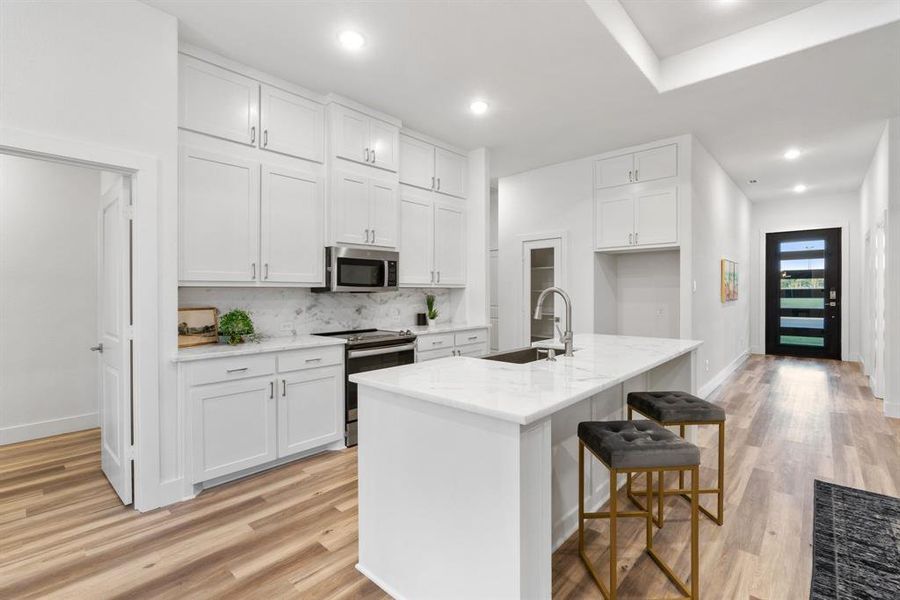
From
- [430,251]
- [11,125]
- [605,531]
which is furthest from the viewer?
[430,251]

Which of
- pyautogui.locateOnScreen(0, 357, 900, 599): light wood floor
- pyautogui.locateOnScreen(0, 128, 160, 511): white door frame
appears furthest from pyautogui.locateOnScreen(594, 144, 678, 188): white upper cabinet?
pyautogui.locateOnScreen(0, 128, 160, 511): white door frame

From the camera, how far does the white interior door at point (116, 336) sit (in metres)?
2.51

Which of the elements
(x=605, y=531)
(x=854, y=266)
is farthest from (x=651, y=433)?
(x=854, y=266)

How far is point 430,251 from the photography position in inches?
178

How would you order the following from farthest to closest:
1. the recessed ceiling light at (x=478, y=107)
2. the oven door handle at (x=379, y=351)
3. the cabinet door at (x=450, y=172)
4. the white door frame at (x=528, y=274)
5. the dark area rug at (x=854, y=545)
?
the white door frame at (x=528, y=274), the cabinet door at (x=450, y=172), the recessed ceiling light at (x=478, y=107), the oven door handle at (x=379, y=351), the dark area rug at (x=854, y=545)

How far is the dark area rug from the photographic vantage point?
182 centimetres

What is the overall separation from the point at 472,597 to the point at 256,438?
6.41 ft

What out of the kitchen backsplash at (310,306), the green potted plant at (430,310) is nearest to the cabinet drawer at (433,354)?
the green potted plant at (430,310)

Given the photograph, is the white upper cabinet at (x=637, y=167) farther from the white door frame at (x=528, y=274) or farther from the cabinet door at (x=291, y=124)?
the cabinet door at (x=291, y=124)

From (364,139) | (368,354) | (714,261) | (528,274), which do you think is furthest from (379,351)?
(714,261)

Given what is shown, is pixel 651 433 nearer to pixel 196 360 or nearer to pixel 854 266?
pixel 196 360

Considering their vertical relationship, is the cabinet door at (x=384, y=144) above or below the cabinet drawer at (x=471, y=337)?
above

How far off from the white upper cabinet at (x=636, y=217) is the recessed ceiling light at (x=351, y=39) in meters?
3.28

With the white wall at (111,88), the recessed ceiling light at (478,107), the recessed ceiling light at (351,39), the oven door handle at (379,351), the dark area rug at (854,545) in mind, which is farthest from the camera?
the recessed ceiling light at (478,107)
